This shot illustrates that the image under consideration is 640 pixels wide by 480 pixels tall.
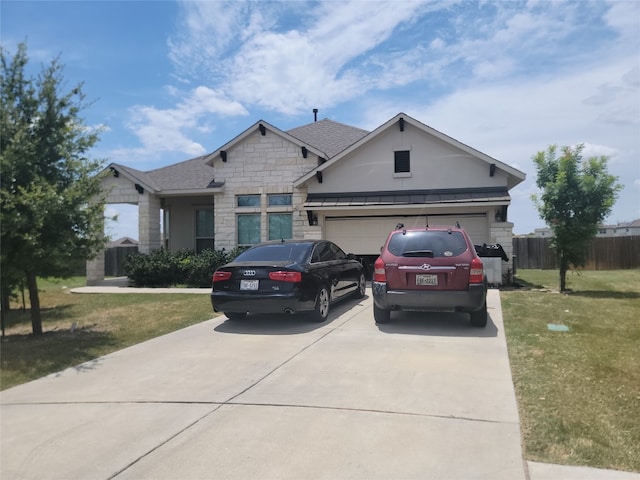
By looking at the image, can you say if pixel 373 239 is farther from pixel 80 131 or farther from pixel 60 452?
pixel 60 452

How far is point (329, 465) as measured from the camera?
3404 millimetres

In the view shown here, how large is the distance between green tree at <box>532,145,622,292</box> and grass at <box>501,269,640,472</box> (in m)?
3.83

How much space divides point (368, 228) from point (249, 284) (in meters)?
9.43

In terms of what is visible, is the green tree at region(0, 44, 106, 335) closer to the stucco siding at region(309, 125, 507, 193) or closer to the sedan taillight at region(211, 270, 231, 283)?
the sedan taillight at region(211, 270, 231, 283)

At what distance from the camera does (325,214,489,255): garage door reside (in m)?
16.1

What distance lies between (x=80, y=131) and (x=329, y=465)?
24.5 ft

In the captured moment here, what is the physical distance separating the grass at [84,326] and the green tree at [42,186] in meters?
0.87

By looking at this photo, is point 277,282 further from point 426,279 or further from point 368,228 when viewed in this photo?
point 368,228

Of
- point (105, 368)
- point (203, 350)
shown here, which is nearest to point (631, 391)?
point (203, 350)

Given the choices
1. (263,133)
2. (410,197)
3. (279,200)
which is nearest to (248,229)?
(279,200)

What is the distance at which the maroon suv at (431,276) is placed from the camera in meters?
7.59

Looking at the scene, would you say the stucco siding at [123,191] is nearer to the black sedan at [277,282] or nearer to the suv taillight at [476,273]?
the black sedan at [277,282]

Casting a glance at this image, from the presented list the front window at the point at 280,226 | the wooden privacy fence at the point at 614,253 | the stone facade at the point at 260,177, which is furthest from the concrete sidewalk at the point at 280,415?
the wooden privacy fence at the point at 614,253

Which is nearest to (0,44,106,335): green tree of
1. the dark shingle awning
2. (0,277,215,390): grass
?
(0,277,215,390): grass
